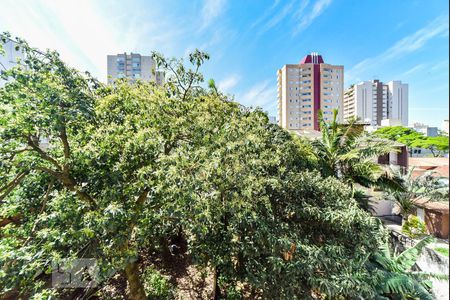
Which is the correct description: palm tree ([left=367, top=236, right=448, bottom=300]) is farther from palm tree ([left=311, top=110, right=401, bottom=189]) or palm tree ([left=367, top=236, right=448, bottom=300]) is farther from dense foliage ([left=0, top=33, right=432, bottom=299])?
palm tree ([left=311, top=110, right=401, bottom=189])

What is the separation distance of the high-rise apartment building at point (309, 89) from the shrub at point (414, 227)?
189 ft

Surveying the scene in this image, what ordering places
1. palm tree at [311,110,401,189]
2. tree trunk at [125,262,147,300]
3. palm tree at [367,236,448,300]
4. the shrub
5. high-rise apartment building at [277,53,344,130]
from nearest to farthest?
1. tree trunk at [125,262,147,300]
2. palm tree at [367,236,448,300]
3. palm tree at [311,110,401,189]
4. the shrub
5. high-rise apartment building at [277,53,344,130]

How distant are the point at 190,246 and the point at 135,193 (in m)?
2.27

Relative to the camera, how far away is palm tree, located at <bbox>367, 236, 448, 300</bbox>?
5832 mm

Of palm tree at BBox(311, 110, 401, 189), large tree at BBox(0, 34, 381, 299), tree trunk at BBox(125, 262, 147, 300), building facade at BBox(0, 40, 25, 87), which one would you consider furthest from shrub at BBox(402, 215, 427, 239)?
building facade at BBox(0, 40, 25, 87)

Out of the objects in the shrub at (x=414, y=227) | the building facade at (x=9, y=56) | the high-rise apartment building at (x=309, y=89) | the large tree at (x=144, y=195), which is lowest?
the shrub at (x=414, y=227)

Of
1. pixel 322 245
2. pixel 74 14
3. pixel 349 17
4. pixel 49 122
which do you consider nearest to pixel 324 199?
pixel 322 245

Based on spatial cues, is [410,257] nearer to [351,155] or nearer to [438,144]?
[351,155]

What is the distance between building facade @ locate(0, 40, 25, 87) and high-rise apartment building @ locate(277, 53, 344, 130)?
67.7 metres

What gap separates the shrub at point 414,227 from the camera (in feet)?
35.5

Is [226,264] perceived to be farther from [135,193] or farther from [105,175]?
[105,175]

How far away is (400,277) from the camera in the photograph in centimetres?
599

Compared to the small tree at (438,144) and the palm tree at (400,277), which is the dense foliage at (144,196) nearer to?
the palm tree at (400,277)

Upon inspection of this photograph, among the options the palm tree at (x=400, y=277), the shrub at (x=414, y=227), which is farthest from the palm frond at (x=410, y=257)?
the shrub at (x=414, y=227)
